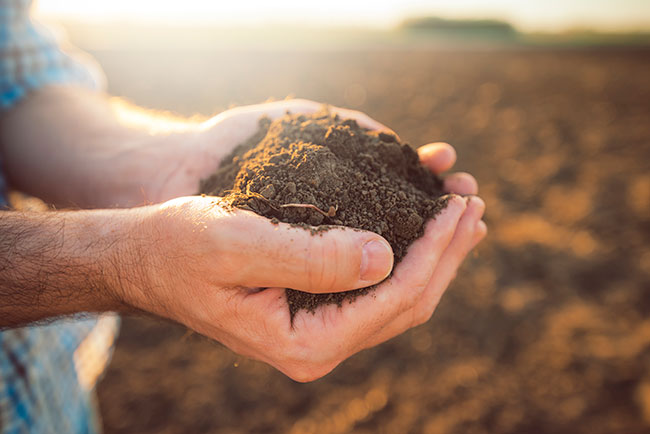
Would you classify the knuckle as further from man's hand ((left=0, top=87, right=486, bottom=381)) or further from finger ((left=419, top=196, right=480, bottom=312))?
finger ((left=419, top=196, right=480, bottom=312))

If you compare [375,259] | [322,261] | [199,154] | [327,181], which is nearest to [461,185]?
[327,181]

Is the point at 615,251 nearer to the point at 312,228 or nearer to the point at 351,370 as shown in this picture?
the point at 351,370

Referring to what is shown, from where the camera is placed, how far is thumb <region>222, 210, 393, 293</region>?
110 centimetres

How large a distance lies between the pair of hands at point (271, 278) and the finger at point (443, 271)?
0.06 meters

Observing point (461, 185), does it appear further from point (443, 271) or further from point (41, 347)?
point (41, 347)

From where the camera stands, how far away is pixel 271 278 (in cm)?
114

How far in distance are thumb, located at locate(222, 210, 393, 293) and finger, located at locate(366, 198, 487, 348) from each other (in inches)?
16.4

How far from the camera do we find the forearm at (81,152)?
1729 mm

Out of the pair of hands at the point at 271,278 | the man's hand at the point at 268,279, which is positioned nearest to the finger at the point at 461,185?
the pair of hands at the point at 271,278

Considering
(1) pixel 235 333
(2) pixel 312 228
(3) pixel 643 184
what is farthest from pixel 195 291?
(3) pixel 643 184

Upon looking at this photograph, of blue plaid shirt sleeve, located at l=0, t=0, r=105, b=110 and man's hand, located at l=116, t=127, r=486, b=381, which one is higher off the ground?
blue plaid shirt sleeve, located at l=0, t=0, r=105, b=110

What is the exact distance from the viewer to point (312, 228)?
1170 millimetres

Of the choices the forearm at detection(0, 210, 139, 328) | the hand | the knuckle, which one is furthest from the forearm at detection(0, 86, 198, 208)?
the knuckle

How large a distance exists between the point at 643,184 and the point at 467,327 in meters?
3.14
